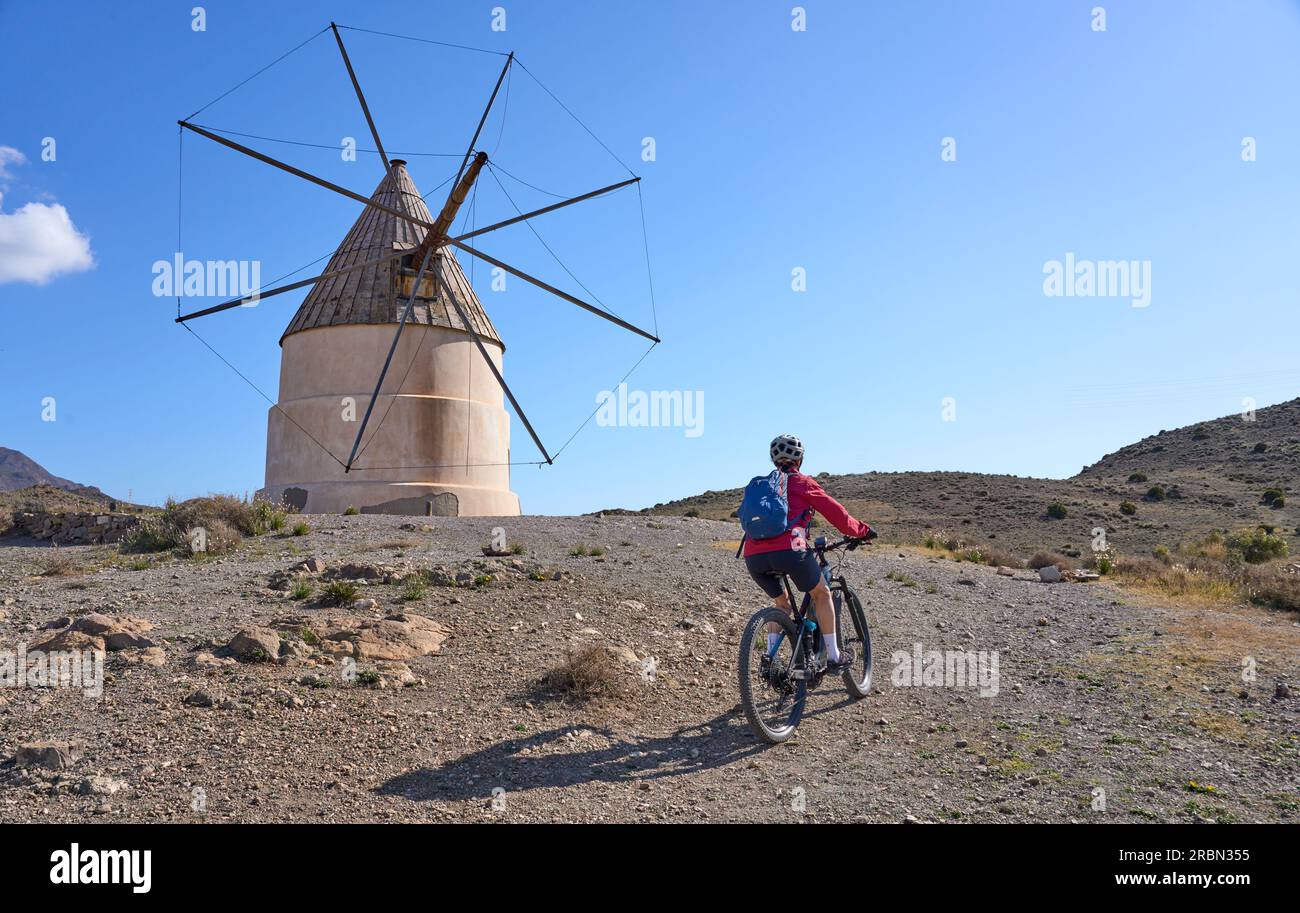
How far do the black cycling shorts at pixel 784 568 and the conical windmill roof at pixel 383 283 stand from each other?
1470cm

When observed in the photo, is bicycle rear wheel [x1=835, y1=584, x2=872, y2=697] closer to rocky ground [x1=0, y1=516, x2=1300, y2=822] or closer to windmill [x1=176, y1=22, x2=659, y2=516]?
rocky ground [x1=0, y1=516, x2=1300, y2=822]

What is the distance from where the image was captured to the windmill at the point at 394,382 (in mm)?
18391

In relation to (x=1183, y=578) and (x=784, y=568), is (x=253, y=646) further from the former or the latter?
(x=1183, y=578)

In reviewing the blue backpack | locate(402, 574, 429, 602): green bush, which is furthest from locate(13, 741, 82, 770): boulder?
the blue backpack

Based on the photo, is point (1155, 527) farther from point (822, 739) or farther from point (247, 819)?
point (247, 819)

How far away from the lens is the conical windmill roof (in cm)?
1906

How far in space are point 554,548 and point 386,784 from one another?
307 inches

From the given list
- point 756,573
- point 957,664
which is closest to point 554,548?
point 957,664

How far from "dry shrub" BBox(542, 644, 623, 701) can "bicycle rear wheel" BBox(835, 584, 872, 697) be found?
1.57m

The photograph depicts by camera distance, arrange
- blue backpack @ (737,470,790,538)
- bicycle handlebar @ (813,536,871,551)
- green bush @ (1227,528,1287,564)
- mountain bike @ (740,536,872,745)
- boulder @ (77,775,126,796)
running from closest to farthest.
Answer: boulder @ (77,775,126,796), mountain bike @ (740,536,872,745), blue backpack @ (737,470,790,538), bicycle handlebar @ (813,536,871,551), green bush @ (1227,528,1287,564)

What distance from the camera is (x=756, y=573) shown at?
5754 mm

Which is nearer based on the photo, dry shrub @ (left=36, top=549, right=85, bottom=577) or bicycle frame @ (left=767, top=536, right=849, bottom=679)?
bicycle frame @ (left=767, top=536, right=849, bottom=679)

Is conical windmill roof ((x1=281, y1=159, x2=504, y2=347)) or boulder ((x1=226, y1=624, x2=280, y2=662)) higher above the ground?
conical windmill roof ((x1=281, y1=159, x2=504, y2=347))

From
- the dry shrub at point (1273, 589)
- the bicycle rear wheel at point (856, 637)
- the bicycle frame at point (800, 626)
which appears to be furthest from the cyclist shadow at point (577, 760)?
the dry shrub at point (1273, 589)
